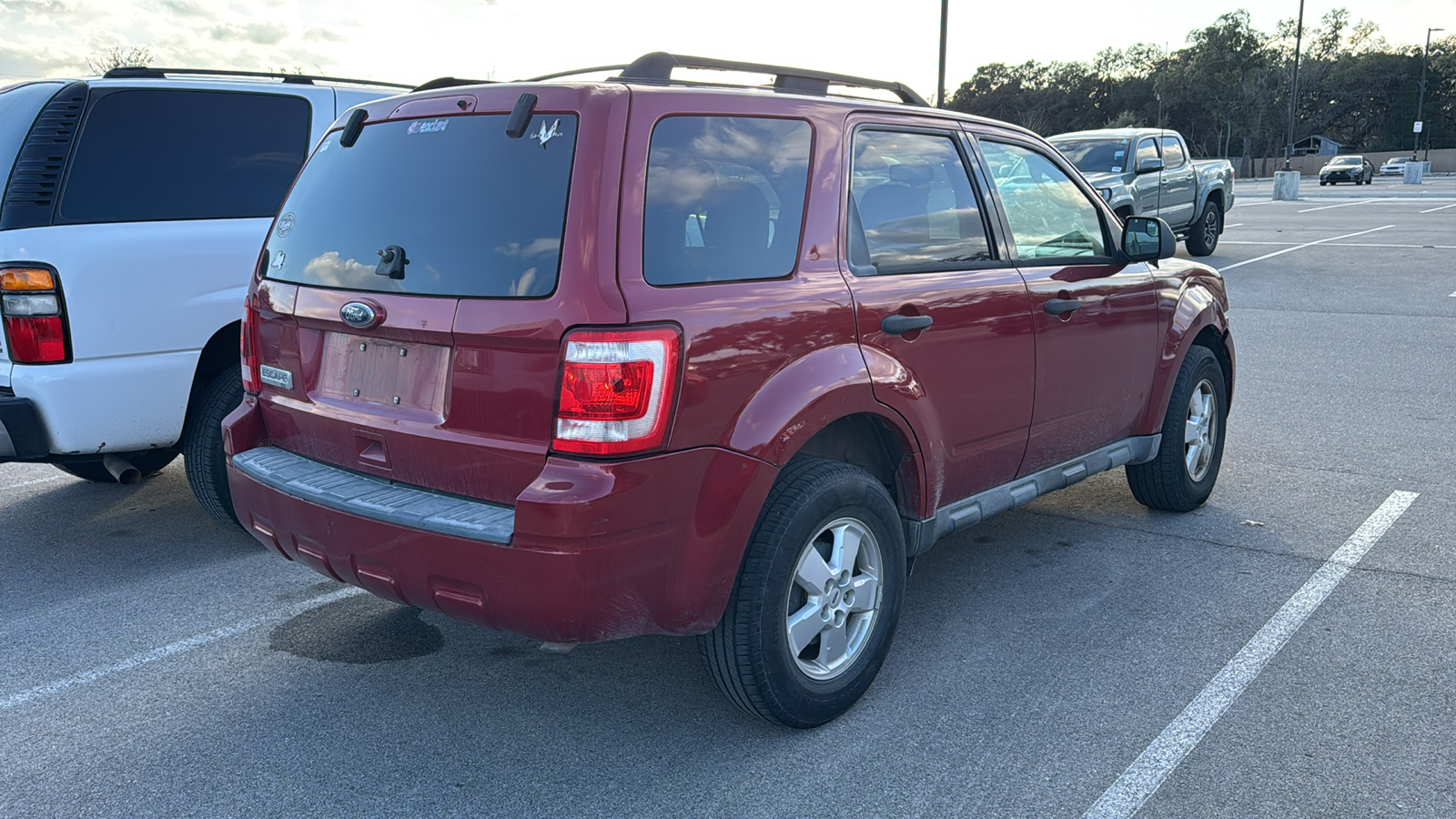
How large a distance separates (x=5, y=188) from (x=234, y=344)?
1.04 meters

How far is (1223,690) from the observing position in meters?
3.54

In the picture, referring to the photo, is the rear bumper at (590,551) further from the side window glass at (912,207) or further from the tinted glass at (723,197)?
the side window glass at (912,207)

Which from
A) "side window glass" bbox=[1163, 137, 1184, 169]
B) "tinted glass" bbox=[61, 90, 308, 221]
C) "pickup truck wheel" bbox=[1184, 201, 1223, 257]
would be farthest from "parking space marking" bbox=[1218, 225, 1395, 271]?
"tinted glass" bbox=[61, 90, 308, 221]

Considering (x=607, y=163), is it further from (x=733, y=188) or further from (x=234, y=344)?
(x=234, y=344)

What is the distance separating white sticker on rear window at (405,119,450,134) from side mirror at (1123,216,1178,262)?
2.91 m

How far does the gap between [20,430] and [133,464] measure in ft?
5.26

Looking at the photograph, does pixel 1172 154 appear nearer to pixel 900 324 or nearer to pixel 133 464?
pixel 900 324

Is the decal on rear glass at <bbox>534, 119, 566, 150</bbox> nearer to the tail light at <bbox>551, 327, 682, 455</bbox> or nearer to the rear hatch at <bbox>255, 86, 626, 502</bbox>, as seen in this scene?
the rear hatch at <bbox>255, 86, 626, 502</bbox>

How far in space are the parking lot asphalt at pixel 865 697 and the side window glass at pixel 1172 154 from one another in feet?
38.7

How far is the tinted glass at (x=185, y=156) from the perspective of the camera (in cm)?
470

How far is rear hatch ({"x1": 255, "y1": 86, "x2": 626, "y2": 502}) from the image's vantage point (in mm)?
2807

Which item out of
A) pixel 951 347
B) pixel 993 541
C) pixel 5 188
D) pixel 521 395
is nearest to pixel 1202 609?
pixel 993 541

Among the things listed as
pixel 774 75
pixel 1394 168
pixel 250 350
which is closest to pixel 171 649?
pixel 250 350

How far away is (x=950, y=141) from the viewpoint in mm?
4004
